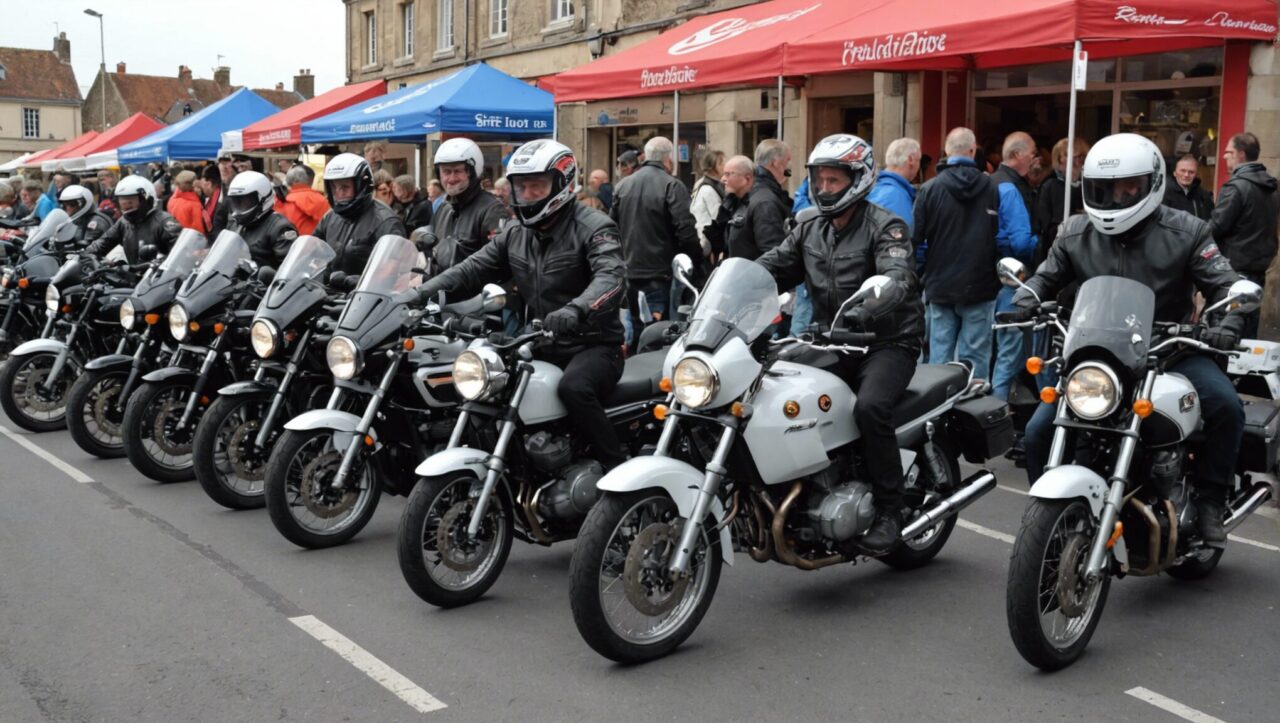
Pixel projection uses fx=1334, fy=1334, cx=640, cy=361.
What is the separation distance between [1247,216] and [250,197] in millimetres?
6732

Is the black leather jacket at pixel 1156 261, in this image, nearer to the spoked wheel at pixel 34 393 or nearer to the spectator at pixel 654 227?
the spectator at pixel 654 227

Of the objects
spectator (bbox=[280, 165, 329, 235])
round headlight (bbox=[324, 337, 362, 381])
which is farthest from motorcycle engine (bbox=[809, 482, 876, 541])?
spectator (bbox=[280, 165, 329, 235])

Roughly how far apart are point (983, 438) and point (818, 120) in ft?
38.9

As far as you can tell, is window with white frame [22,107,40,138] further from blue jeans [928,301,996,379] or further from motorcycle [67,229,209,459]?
blue jeans [928,301,996,379]

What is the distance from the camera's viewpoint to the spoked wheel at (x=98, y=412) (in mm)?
8406

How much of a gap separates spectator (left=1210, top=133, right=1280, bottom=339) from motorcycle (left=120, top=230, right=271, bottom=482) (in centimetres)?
640

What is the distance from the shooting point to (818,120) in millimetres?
16938

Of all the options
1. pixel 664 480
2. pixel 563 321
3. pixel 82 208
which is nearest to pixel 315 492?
pixel 563 321

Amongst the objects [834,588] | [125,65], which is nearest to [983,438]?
[834,588]

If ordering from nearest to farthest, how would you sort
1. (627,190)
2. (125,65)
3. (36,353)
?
(36,353) < (627,190) < (125,65)

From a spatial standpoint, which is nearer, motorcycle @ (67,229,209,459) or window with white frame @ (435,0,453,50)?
motorcycle @ (67,229,209,459)

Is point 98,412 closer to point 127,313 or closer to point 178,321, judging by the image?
point 127,313

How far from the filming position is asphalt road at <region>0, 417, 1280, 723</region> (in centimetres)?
434

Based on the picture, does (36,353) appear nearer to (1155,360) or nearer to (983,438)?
(983,438)
